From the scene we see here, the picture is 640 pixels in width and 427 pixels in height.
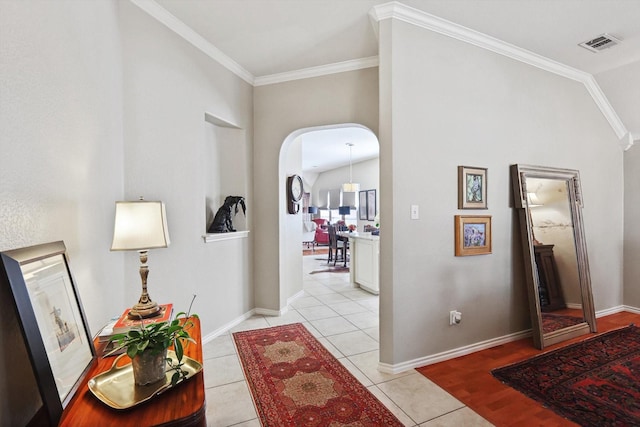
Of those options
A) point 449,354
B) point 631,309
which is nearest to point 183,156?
point 449,354

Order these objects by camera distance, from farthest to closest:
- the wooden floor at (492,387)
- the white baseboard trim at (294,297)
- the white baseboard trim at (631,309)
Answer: the white baseboard trim at (294,297) → the white baseboard trim at (631,309) → the wooden floor at (492,387)

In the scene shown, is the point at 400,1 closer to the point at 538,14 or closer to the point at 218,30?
the point at 538,14

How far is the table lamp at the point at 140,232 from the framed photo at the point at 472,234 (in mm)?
2328

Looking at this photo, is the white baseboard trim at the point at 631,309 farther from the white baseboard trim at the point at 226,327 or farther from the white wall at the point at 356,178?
the white wall at the point at 356,178

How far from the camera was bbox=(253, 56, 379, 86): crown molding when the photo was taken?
331 cm

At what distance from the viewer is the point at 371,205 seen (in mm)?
10164

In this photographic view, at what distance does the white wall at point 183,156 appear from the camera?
233 centimetres

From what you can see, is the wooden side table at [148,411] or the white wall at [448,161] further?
the white wall at [448,161]

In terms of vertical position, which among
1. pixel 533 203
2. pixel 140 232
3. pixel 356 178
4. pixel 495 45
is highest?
pixel 495 45

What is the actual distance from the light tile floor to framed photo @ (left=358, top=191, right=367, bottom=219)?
617cm

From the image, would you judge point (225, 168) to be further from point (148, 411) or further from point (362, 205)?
point (362, 205)

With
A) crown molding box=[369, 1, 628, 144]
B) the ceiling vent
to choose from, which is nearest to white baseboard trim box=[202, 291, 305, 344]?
crown molding box=[369, 1, 628, 144]

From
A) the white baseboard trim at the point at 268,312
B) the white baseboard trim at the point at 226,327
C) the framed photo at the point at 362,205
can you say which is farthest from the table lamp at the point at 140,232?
the framed photo at the point at 362,205

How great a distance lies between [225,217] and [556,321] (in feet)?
11.6
